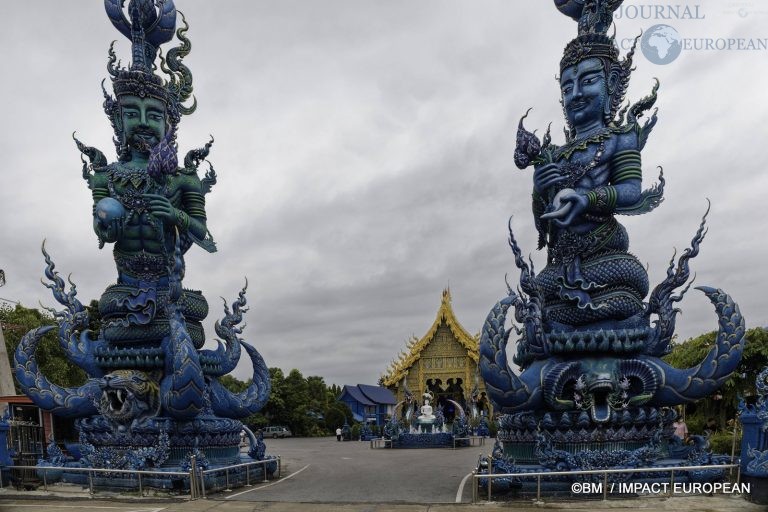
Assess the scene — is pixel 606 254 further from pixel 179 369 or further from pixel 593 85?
pixel 179 369

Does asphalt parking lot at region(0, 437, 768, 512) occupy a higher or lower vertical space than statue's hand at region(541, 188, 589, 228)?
lower

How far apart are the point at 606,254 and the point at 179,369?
8.24 metres

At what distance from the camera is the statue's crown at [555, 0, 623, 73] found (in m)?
12.3

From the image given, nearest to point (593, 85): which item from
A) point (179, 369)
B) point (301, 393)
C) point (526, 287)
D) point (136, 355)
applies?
point (526, 287)

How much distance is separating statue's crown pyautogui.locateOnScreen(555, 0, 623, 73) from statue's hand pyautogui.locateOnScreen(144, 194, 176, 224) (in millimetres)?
8323

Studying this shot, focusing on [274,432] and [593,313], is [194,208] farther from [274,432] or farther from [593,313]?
[274,432]

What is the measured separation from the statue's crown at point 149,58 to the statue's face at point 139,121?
0.16m

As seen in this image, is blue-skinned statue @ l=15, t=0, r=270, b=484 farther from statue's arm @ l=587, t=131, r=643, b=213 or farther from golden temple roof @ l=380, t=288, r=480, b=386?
golden temple roof @ l=380, t=288, r=480, b=386

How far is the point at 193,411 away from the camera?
493 inches

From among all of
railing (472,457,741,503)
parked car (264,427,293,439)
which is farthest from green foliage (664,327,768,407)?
parked car (264,427,293,439)

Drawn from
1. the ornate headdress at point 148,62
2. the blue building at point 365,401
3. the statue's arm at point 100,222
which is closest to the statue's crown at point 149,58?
the ornate headdress at point 148,62

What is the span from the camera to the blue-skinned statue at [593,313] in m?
11.2

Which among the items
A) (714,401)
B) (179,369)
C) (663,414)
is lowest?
(714,401)

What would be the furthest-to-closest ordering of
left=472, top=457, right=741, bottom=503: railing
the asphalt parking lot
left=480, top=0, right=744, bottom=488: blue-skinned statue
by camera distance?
left=480, top=0, right=744, bottom=488: blue-skinned statue
left=472, top=457, right=741, bottom=503: railing
the asphalt parking lot
